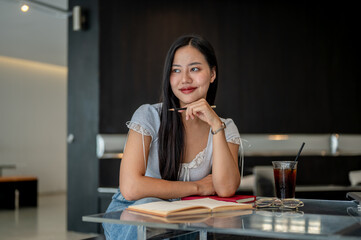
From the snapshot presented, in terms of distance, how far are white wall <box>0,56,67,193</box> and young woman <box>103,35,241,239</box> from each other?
7773 millimetres

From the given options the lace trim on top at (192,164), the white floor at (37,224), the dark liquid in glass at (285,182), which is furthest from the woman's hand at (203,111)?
the white floor at (37,224)

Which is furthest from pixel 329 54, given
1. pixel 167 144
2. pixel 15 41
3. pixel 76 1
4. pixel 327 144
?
pixel 15 41

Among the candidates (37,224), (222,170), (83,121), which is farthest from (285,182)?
(37,224)

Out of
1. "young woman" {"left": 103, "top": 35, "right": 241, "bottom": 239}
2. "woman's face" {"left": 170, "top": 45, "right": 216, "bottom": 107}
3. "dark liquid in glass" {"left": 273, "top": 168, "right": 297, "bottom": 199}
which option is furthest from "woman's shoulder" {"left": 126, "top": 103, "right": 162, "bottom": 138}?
"dark liquid in glass" {"left": 273, "top": 168, "right": 297, "bottom": 199}

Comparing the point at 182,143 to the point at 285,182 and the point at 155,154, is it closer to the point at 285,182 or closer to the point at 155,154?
the point at 155,154

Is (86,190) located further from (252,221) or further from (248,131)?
(252,221)

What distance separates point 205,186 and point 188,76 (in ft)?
1.67

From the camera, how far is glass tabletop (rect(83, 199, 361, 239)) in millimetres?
965

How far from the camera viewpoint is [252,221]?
1091 mm

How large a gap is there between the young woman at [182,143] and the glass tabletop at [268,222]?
0.49 m

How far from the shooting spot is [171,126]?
6.58ft

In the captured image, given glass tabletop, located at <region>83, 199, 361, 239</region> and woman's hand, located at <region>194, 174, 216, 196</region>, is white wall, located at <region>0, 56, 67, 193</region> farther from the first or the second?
glass tabletop, located at <region>83, 199, 361, 239</region>

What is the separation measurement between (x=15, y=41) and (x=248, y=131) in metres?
4.85

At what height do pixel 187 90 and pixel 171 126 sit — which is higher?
pixel 187 90
